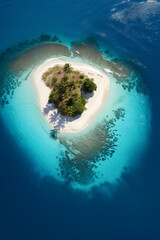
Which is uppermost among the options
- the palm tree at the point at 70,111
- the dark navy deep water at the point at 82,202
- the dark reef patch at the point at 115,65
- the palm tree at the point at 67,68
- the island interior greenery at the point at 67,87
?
the dark reef patch at the point at 115,65


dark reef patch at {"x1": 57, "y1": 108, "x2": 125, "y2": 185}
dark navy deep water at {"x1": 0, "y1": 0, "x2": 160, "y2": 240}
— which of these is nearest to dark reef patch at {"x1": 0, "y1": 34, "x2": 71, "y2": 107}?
dark navy deep water at {"x1": 0, "y1": 0, "x2": 160, "y2": 240}

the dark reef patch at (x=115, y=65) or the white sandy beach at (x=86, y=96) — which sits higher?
the dark reef patch at (x=115, y=65)

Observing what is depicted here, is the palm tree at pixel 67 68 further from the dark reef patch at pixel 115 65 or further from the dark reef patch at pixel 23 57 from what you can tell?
the dark reef patch at pixel 115 65

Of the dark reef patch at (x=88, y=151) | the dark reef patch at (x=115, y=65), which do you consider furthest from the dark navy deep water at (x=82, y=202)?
the dark reef patch at (x=88, y=151)

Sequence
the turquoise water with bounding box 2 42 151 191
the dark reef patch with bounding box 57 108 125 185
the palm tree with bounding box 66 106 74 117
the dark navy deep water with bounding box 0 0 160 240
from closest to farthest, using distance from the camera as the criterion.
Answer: the dark navy deep water with bounding box 0 0 160 240 < the dark reef patch with bounding box 57 108 125 185 < the turquoise water with bounding box 2 42 151 191 < the palm tree with bounding box 66 106 74 117

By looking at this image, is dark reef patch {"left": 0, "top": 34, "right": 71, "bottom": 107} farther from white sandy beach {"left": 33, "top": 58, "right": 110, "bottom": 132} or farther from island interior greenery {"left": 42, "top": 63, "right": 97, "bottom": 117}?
island interior greenery {"left": 42, "top": 63, "right": 97, "bottom": 117}

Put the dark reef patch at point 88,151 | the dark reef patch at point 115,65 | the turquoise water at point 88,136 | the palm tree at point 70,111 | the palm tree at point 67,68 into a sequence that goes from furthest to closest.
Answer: the dark reef patch at point 115,65, the palm tree at point 67,68, the palm tree at point 70,111, the turquoise water at point 88,136, the dark reef patch at point 88,151
